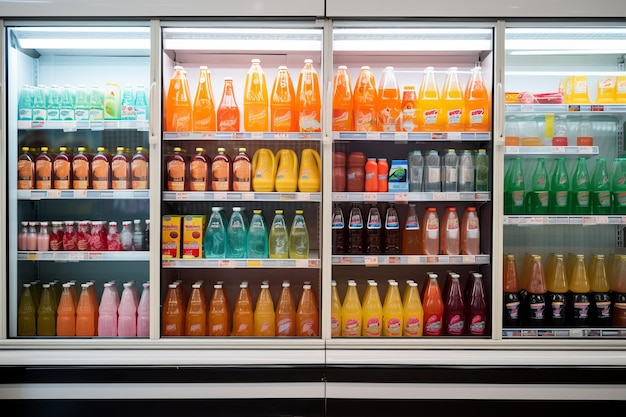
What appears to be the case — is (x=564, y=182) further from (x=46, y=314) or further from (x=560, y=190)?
Result: (x=46, y=314)

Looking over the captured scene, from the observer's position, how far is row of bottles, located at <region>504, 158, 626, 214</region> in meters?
2.51

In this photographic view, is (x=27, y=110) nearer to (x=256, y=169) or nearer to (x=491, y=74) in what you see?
(x=256, y=169)

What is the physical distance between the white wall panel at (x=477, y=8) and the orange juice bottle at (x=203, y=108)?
2.63 ft

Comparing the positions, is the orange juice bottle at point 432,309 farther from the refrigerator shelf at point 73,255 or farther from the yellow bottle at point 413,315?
the refrigerator shelf at point 73,255

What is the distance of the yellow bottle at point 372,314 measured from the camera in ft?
7.99

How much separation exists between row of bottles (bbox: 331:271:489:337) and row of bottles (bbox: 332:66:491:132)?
866mm

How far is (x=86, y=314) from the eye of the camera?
2.43 meters

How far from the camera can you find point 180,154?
2482 mm

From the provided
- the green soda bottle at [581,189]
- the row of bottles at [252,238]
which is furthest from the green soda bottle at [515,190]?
the row of bottles at [252,238]

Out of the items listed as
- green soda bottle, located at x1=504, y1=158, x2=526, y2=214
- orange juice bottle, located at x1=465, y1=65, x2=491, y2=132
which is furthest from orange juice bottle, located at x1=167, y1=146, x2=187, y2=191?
green soda bottle, located at x1=504, y1=158, x2=526, y2=214

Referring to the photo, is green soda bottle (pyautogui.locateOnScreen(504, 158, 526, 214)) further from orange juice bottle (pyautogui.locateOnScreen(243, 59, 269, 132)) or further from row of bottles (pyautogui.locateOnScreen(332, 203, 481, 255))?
orange juice bottle (pyautogui.locateOnScreen(243, 59, 269, 132))

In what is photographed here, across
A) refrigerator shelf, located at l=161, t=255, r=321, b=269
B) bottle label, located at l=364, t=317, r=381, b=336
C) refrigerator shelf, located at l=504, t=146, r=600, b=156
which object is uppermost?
refrigerator shelf, located at l=504, t=146, r=600, b=156

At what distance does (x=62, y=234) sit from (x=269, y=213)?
1.18 metres

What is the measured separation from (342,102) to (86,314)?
185 cm
